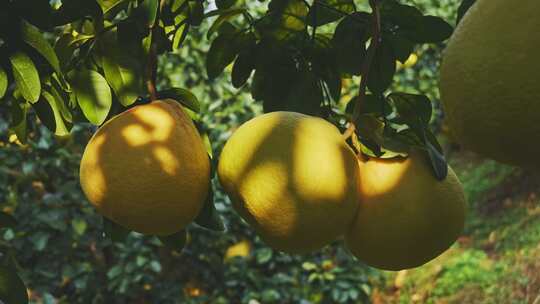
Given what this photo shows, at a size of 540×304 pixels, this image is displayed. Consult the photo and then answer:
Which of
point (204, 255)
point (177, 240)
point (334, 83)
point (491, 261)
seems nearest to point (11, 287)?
point (177, 240)

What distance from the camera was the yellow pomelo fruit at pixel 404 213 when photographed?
76 cm

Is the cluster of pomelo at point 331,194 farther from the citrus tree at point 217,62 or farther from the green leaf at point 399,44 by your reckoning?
the green leaf at point 399,44

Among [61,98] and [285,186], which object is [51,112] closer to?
[61,98]

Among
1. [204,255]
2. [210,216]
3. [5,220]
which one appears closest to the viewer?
[210,216]

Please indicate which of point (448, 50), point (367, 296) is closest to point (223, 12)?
point (448, 50)

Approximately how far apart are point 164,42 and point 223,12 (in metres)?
0.11

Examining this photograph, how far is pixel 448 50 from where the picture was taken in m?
0.54

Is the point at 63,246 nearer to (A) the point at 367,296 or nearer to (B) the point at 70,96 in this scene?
(A) the point at 367,296

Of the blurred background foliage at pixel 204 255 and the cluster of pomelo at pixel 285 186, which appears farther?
the blurred background foliage at pixel 204 255

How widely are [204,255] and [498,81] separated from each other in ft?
9.22

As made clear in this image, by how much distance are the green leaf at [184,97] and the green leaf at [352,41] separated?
0.81 feet

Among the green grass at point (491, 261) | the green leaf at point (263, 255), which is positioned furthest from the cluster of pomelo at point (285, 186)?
the green grass at point (491, 261)

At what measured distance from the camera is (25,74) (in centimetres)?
90

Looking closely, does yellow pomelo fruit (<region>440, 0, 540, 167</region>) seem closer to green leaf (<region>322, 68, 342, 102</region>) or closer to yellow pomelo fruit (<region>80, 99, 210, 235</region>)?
yellow pomelo fruit (<region>80, 99, 210, 235</region>)
